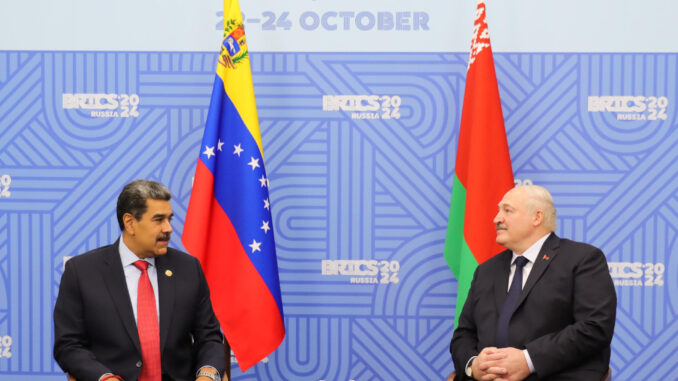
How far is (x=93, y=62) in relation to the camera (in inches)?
151

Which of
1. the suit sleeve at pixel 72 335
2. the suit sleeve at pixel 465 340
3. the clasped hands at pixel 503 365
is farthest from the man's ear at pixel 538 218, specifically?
the suit sleeve at pixel 72 335

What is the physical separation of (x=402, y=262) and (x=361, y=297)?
30 centimetres

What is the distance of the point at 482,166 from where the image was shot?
346cm

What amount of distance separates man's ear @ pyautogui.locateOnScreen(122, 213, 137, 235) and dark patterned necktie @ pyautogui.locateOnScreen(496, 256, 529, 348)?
152 centimetres

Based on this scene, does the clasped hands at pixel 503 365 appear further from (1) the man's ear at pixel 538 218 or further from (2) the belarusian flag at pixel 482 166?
(2) the belarusian flag at pixel 482 166

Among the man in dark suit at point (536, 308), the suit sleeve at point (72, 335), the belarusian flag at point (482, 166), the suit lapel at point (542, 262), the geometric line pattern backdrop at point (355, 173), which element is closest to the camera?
the suit sleeve at point (72, 335)

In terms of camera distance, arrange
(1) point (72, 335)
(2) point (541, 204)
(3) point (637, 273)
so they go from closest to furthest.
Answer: (1) point (72, 335) → (2) point (541, 204) → (3) point (637, 273)

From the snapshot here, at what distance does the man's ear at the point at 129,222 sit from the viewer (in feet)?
8.89

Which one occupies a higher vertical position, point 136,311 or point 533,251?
point 533,251

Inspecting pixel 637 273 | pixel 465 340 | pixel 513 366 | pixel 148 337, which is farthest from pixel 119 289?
pixel 637 273

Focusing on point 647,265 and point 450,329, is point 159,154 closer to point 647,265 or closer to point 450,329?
point 450,329

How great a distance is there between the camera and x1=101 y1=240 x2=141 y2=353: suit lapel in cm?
264

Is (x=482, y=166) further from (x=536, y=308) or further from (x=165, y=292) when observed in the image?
(x=165, y=292)

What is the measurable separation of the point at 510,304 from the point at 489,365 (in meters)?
0.28
